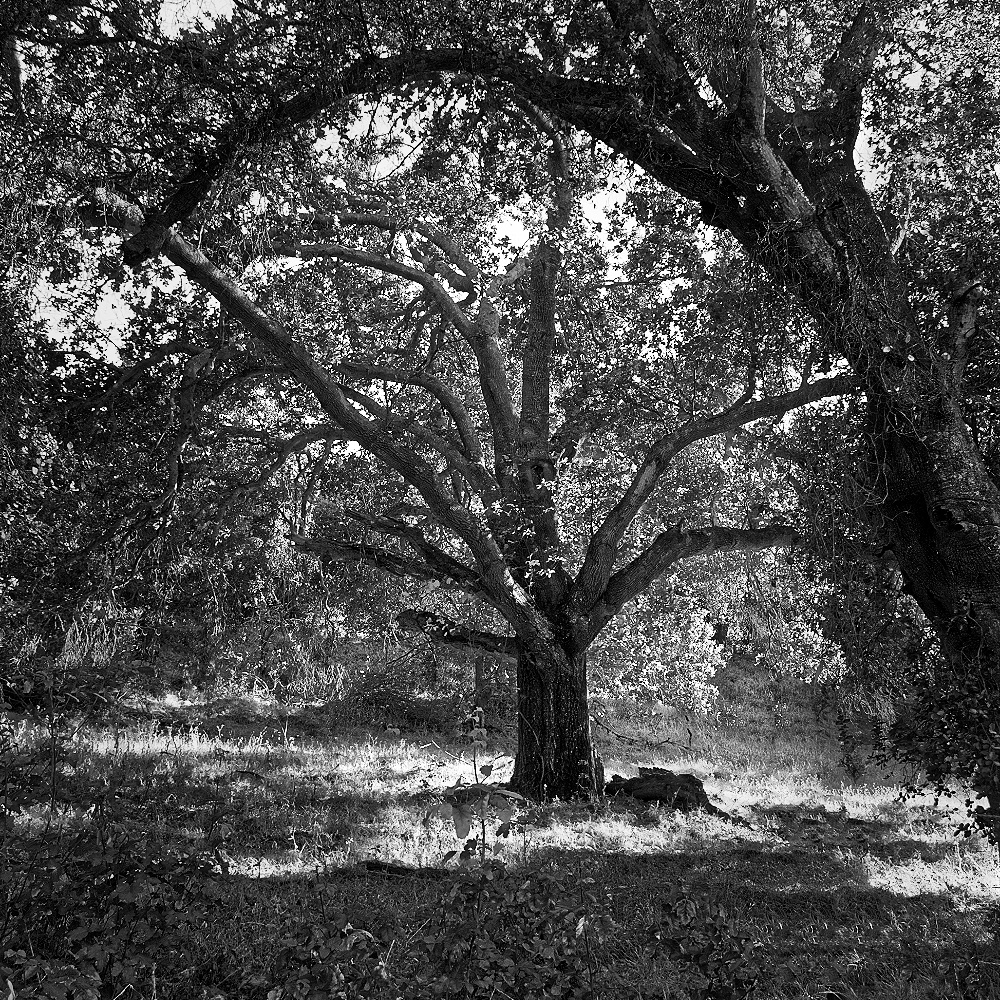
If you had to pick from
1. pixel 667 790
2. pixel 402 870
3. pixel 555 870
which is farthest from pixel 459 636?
pixel 555 870

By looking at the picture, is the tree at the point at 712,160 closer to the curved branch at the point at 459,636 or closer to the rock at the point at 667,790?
the curved branch at the point at 459,636

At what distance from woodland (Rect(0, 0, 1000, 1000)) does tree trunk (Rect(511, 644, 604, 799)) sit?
6 cm

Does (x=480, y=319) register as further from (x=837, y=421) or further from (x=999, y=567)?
(x=999, y=567)

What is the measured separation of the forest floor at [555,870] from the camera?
3967 mm

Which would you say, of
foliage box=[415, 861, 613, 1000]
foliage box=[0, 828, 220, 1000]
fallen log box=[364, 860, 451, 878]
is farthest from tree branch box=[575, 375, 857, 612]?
foliage box=[0, 828, 220, 1000]

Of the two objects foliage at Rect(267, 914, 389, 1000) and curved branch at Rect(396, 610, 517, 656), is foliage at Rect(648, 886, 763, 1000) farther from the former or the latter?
curved branch at Rect(396, 610, 517, 656)

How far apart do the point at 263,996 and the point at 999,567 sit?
529 cm

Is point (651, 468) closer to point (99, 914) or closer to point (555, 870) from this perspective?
point (555, 870)

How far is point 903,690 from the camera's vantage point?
709cm

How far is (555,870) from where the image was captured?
5609 mm

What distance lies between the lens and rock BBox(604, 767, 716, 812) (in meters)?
10.1

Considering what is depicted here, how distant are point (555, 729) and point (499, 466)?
3522 millimetres

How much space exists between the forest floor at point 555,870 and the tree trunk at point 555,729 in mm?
657

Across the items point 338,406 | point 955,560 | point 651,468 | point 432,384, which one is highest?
point 432,384
